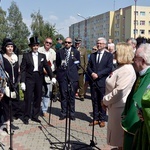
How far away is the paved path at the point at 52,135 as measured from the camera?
5.04 meters

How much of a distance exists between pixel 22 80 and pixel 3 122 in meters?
0.98

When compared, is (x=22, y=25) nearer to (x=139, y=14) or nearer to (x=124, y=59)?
(x=139, y=14)

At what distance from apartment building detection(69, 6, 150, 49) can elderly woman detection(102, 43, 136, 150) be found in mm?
76397

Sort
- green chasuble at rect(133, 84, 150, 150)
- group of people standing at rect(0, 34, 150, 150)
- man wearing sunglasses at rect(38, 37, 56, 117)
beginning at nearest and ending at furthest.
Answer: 1. green chasuble at rect(133, 84, 150, 150)
2. group of people standing at rect(0, 34, 150, 150)
3. man wearing sunglasses at rect(38, 37, 56, 117)

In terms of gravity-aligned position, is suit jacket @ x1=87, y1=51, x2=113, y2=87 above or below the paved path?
above

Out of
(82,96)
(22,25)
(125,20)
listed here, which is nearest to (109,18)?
(125,20)

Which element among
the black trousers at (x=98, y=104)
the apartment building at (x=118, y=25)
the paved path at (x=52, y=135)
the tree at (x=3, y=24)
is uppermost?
the apartment building at (x=118, y=25)

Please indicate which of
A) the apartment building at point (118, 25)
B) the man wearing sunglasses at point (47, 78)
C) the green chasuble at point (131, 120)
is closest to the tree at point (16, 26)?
the apartment building at point (118, 25)

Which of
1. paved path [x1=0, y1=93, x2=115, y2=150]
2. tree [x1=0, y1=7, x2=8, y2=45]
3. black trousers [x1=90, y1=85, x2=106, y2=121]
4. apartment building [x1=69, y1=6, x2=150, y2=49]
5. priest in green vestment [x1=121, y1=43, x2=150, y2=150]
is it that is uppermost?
apartment building [x1=69, y1=6, x2=150, y2=49]

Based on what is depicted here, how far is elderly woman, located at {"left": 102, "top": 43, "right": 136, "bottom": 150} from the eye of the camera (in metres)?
4.01

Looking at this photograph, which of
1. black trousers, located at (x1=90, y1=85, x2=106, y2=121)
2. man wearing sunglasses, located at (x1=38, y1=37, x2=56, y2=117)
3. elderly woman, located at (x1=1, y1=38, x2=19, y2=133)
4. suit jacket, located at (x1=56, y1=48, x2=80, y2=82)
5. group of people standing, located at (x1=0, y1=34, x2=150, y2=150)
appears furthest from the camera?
man wearing sunglasses, located at (x1=38, y1=37, x2=56, y2=117)

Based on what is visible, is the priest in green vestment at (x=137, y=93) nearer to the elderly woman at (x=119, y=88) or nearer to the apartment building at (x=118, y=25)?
the elderly woman at (x=119, y=88)

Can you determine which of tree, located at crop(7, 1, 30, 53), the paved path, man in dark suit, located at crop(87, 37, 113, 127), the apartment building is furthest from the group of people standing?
the apartment building

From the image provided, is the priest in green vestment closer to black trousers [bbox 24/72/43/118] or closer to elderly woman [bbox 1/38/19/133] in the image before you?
elderly woman [bbox 1/38/19/133]
